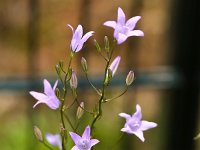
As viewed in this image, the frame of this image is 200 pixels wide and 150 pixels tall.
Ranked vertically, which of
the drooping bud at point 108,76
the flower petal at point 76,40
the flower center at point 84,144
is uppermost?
the flower petal at point 76,40

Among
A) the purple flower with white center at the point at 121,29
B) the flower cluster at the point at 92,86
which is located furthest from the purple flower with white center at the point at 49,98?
the purple flower with white center at the point at 121,29

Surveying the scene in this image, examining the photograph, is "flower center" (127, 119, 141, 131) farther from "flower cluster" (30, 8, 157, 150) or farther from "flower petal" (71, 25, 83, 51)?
"flower petal" (71, 25, 83, 51)

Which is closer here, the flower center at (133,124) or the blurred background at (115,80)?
the flower center at (133,124)

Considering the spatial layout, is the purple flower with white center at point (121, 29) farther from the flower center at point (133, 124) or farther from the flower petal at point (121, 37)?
the flower center at point (133, 124)

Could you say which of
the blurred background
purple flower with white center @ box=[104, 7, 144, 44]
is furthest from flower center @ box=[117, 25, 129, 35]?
the blurred background

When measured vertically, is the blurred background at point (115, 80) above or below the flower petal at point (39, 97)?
below

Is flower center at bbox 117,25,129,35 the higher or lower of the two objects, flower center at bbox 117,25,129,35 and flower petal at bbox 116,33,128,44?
the higher

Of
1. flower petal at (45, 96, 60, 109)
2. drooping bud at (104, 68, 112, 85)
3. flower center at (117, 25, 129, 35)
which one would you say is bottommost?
flower petal at (45, 96, 60, 109)

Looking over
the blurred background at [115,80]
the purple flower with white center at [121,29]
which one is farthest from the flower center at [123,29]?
the blurred background at [115,80]

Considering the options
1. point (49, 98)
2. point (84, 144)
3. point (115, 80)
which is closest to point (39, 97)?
point (49, 98)
